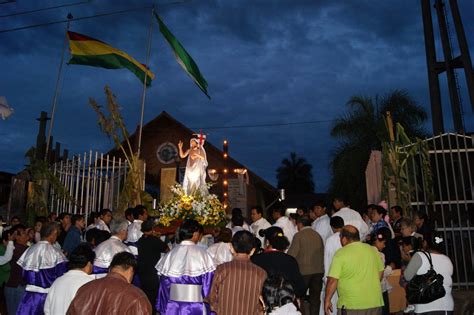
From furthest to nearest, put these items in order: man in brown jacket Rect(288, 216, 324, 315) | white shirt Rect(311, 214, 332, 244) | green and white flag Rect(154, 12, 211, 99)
Answer: green and white flag Rect(154, 12, 211, 99)
white shirt Rect(311, 214, 332, 244)
man in brown jacket Rect(288, 216, 324, 315)

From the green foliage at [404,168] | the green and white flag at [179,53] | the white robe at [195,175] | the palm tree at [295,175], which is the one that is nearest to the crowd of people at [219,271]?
the green foliage at [404,168]

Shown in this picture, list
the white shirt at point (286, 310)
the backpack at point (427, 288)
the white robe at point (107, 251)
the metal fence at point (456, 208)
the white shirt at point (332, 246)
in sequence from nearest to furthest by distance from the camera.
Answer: the white shirt at point (286, 310) → the backpack at point (427, 288) → the white robe at point (107, 251) → the white shirt at point (332, 246) → the metal fence at point (456, 208)

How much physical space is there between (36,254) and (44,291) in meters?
0.46

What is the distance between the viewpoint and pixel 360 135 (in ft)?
70.5

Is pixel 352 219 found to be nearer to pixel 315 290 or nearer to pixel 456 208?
pixel 315 290

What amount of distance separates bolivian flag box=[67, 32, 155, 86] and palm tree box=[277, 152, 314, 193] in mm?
46467

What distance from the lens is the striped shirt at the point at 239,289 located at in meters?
4.30

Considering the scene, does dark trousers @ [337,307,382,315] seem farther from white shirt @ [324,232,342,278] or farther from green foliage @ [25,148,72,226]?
green foliage @ [25,148,72,226]

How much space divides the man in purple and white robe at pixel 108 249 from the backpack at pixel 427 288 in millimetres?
3530

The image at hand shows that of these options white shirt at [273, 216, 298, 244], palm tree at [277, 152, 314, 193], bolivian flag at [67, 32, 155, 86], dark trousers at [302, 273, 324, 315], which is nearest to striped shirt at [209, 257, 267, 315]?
dark trousers at [302, 273, 324, 315]

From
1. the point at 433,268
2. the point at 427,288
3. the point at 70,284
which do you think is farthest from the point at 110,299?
the point at 433,268

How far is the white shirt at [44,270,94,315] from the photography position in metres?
3.98

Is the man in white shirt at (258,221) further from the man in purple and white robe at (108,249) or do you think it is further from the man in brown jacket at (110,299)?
the man in brown jacket at (110,299)

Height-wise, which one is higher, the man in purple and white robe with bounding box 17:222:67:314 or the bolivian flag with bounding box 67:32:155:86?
the bolivian flag with bounding box 67:32:155:86
